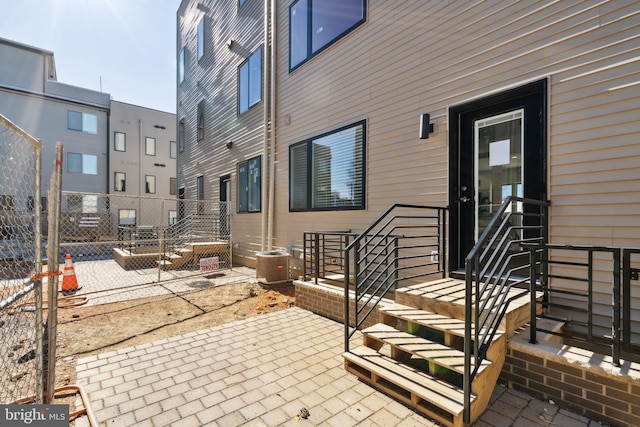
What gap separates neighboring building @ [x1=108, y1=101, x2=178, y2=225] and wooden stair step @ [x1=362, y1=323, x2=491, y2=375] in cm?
1878

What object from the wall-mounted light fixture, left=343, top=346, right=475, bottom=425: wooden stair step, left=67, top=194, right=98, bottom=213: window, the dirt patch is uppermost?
the wall-mounted light fixture

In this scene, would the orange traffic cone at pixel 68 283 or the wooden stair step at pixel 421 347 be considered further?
the orange traffic cone at pixel 68 283

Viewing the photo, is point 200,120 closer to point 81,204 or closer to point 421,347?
point 81,204

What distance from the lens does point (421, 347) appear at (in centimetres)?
241

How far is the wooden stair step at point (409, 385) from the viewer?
6.42 ft

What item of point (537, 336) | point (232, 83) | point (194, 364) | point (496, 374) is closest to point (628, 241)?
point (537, 336)

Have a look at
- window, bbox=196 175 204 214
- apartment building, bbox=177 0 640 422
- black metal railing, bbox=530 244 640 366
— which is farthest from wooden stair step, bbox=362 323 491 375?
window, bbox=196 175 204 214

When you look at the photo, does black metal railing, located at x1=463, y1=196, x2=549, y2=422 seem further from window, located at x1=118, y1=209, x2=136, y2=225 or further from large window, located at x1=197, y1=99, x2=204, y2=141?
window, located at x1=118, y1=209, x2=136, y2=225

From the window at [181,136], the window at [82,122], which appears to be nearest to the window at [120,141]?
the window at [82,122]

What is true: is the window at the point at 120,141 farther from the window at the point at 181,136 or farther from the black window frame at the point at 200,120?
the black window frame at the point at 200,120

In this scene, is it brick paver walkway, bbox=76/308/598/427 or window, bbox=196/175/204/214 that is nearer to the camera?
brick paver walkway, bbox=76/308/598/427

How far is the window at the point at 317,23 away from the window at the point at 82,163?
18.1 meters

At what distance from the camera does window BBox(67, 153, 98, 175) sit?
17.8 meters

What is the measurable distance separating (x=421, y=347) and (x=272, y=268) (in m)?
4.02
